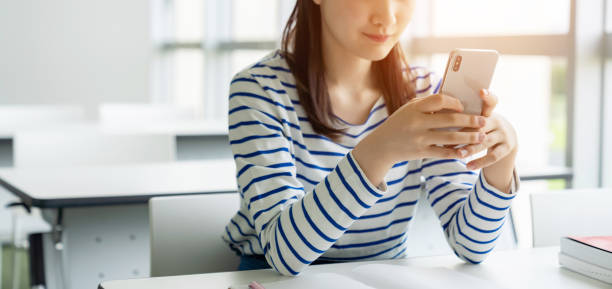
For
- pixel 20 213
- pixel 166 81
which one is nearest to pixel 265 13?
pixel 166 81

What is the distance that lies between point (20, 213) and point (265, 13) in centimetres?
262

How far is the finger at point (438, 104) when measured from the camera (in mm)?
1000

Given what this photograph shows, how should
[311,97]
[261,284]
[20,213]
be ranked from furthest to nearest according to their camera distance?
[20,213]
[311,97]
[261,284]

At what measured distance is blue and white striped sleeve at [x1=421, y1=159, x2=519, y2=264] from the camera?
4.04 feet

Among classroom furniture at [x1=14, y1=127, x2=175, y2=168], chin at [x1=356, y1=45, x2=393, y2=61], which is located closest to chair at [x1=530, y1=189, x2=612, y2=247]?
chin at [x1=356, y1=45, x2=393, y2=61]

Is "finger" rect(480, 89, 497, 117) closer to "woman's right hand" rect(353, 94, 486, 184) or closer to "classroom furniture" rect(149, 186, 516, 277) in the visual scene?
"woman's right hand" rect(353, 94, 486, 184)

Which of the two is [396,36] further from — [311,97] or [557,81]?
[557,81]

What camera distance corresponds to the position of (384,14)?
1225 millimetres

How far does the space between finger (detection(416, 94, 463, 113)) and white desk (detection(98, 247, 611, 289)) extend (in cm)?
29

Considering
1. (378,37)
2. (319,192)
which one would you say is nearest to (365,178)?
(319,192)

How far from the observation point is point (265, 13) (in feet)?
16.7

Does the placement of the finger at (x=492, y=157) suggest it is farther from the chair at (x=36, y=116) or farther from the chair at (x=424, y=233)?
the chair at (x=36, y=116)

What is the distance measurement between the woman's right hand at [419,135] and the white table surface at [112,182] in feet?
3.34

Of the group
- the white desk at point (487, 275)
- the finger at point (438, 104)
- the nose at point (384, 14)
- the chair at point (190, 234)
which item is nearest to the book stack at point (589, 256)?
the white desk at point (487, 275)
